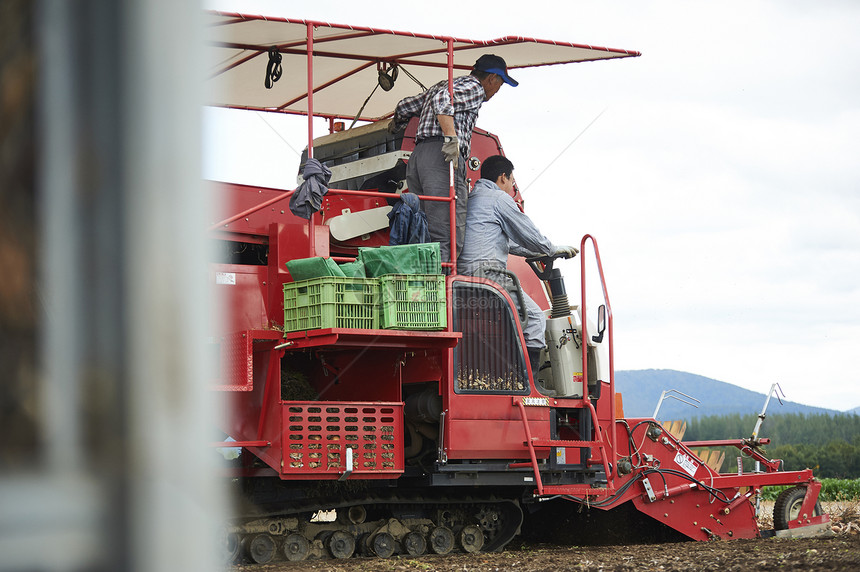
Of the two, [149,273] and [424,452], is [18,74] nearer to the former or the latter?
[149,273]

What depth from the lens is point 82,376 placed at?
2.54ft

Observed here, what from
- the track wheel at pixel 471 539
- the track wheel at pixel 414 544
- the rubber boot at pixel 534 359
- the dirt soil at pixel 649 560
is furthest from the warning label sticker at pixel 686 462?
the track wheel at pixel 414 544

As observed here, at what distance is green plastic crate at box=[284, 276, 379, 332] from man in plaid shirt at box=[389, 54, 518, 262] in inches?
47.2

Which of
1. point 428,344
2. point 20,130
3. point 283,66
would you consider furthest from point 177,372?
point 283,66

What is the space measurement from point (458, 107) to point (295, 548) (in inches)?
161

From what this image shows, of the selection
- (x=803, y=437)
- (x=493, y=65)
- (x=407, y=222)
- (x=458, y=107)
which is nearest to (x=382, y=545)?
(x=407, y=222)

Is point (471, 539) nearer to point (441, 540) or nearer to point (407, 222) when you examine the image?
point (441, 540)

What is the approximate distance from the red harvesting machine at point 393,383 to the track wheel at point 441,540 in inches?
0.5

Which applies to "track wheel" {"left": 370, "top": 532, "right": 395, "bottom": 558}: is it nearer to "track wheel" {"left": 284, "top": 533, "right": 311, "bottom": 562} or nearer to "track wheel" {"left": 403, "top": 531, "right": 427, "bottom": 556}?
"track wheel" {"left": 403, "top": 531, "right": 427, "bottom": 556}

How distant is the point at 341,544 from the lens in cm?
855

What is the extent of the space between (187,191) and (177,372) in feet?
0.49

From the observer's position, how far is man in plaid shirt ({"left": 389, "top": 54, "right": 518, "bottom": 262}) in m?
8.77

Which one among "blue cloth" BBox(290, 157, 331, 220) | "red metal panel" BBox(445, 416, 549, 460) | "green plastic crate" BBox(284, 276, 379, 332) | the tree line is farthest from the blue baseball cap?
the tree line

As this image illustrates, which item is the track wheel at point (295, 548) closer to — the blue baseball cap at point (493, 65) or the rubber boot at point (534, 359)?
the rubber boot at point (534, 359)
